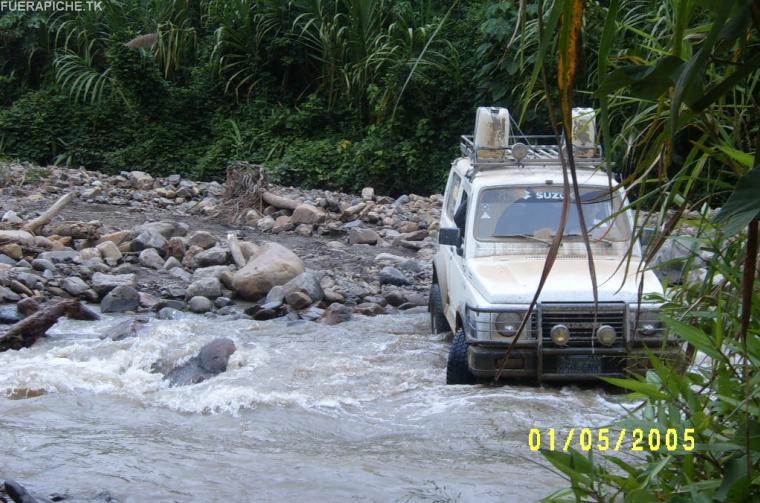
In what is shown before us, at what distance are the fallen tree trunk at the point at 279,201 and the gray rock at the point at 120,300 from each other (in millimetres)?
4971

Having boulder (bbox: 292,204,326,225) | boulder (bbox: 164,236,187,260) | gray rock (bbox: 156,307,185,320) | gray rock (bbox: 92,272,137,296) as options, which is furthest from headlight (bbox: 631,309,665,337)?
boulder (bbox: 292,204,326,225)

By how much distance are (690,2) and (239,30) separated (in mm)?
23082

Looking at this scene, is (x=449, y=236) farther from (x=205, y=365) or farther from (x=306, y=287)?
(x=306, y=287)

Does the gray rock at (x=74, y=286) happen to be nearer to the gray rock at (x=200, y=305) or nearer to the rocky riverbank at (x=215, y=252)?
the rocky riverbank at (x=215, y=252)

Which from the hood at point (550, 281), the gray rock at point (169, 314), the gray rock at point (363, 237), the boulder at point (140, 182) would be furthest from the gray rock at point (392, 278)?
the boulder at point (140, 182)

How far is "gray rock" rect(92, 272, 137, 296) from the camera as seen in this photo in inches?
Result: 445

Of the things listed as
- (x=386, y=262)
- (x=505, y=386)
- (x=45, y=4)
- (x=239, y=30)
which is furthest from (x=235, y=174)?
(x=45, y=4)

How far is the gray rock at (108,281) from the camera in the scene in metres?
11.3

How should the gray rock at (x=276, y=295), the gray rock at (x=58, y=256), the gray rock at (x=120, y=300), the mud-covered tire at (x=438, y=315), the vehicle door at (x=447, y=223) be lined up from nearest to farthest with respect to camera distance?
the vehicle door at (x=447, y=223), the mud-covered tire at (x=438, y=315), the gray rock at (x=120, y=300), the gray rock at (x=276, y=295), the gray rock at (x=58, y=256)

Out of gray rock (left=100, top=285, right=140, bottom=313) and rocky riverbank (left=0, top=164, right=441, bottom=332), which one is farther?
rocky riverbank (left=0, top=164, right=441, bottom=332)

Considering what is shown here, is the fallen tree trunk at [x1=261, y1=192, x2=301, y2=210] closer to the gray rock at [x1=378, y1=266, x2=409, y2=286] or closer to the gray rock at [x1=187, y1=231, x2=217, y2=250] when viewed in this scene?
the gray rock at [x1=187, y1=231, x2=217, y2=250]

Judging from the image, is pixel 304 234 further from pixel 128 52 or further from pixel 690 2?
pixel 690 2

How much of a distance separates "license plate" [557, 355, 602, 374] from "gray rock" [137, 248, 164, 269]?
23.7ft

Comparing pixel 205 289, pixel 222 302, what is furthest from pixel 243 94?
pixel 222 302
